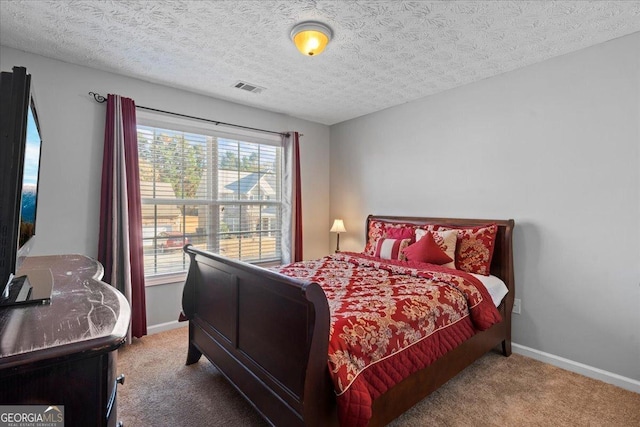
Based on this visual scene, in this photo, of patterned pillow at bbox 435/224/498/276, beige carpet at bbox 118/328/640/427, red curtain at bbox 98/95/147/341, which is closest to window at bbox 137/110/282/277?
red curtain at bbox 98/95/147/341

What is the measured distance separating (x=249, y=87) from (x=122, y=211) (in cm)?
170

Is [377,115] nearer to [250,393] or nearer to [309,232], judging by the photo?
[309,232]

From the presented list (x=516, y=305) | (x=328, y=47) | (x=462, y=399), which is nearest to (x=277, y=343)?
(x=462, y=399)

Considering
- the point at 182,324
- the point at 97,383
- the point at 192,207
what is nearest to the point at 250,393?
the point at 97,383

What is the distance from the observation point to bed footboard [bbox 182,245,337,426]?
1.34m

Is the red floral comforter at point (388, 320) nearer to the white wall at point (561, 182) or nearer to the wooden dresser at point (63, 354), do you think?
the white wall at point (561, 182)

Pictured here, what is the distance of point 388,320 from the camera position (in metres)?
1.70

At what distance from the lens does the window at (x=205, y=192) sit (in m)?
3.17

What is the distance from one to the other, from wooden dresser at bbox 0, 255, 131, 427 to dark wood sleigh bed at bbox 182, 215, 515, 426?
739 millimetres

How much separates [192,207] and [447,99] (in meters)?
2.97

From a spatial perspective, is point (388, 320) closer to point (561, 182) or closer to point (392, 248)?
point (392, 248)

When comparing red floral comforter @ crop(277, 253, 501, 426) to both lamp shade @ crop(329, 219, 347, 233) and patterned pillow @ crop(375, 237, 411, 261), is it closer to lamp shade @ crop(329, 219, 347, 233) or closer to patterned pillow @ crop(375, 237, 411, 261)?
patterned pillow @ crop(375, 237, 411, 261)

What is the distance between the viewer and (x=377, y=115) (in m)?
3.96

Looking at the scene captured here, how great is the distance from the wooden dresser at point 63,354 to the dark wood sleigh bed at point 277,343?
74 cm
